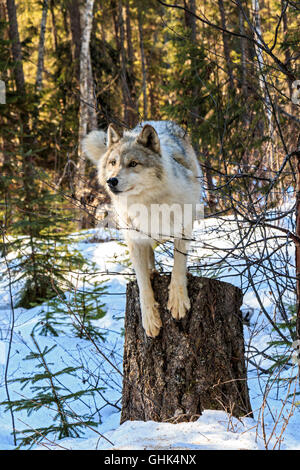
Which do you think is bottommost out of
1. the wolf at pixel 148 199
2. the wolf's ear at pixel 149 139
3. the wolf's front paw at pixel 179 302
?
the wolf's front paw at pixel 179 302

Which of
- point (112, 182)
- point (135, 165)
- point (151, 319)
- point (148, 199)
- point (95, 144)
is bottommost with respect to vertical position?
point (151, 319)

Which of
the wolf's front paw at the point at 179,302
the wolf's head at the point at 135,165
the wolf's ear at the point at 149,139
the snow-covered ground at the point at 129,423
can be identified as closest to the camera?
the snow-covered ground at the point at 129,423

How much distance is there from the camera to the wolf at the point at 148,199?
11.6 ft

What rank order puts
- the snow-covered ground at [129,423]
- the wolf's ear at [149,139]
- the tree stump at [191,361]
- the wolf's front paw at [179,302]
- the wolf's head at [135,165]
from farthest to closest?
1. the wolf's ear at [149,139]
2. the wolf's head at [135,165]
3. the wolf's front paw at [179,302]
4. the tree stump at [191,361]
5. the snow-covered ground at [129,423]

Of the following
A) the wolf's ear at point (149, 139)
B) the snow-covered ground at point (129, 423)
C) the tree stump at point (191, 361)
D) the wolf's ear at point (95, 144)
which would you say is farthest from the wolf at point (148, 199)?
the wolf's ear at point (95, 144)

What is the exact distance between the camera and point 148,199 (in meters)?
3.74

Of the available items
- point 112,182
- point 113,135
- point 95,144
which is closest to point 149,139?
point 113,135

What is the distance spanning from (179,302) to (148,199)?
907 millimetres

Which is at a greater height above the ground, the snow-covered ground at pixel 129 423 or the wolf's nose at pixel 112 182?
the wolf's nose at pixel 112 182

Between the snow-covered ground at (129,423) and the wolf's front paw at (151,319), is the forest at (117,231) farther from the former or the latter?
the wolf's front paw at (151,319)

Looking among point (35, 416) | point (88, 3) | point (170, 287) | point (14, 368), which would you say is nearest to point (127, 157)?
point (170, 287)

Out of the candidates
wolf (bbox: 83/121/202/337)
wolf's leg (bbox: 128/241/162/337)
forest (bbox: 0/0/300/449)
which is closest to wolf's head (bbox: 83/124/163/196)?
wolf (bbox: 83/121/202/337)

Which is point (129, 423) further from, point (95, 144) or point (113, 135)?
point (95, 144)

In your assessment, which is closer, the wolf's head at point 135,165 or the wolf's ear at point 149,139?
the wolf's head at point 135,165
